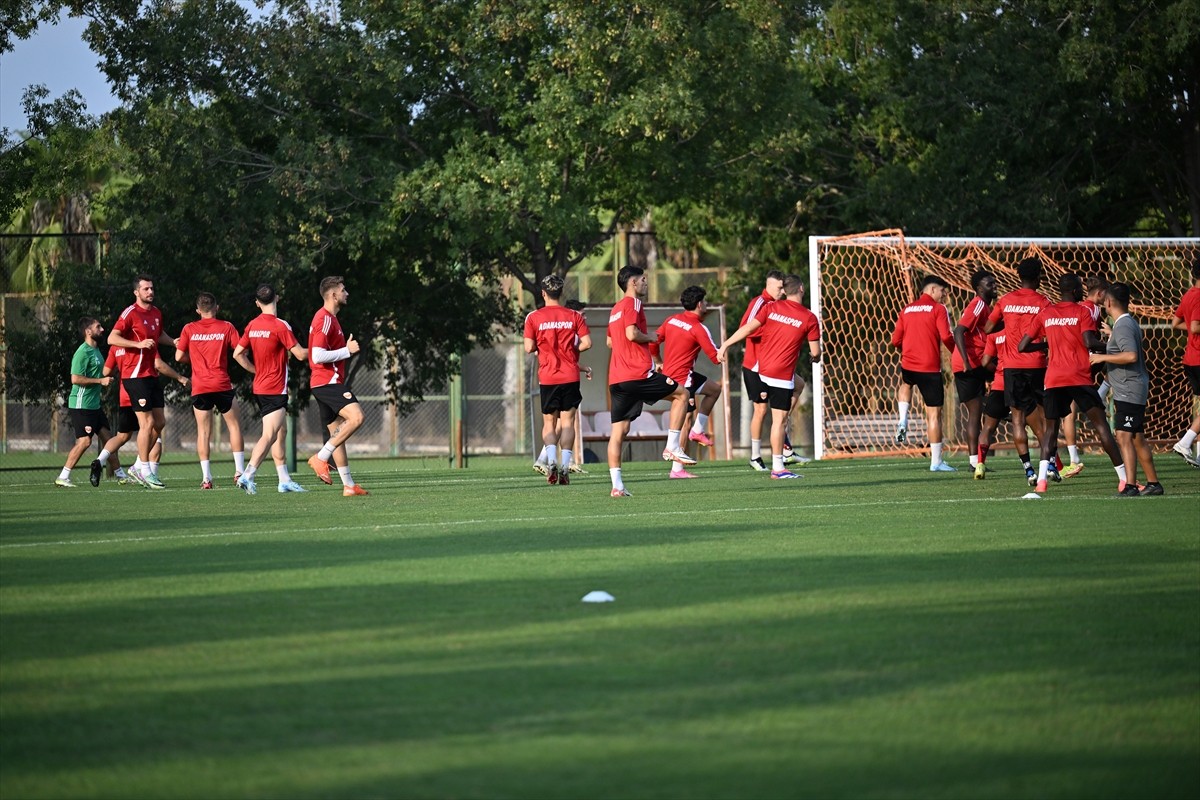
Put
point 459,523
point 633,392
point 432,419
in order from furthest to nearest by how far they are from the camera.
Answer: point 432,419
point 633,392
point 459,523

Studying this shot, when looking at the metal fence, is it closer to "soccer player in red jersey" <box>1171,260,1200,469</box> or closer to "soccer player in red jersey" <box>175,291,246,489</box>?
"soccer player in red jersey" <box>175,291,246,489</box>

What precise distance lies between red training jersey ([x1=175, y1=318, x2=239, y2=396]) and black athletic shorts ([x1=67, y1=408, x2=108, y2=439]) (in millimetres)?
3045

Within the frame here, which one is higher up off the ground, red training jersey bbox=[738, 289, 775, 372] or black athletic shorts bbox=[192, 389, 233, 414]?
red training jersey bbox=[738, 289, 775, 372]

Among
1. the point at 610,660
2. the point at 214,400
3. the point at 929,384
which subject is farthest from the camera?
the point at 929,384

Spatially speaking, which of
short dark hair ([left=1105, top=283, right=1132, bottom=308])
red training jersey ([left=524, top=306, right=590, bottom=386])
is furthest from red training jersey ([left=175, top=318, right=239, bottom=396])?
short dark hair ([left=1105, top=283, right=1132, bottom=308])

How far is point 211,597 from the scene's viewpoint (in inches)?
322

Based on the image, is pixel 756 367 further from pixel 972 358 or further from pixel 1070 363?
pixel 1070 363

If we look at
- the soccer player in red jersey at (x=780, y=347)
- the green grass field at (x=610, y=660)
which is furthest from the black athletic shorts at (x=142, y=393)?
the green grass field at (x=610, y=660)

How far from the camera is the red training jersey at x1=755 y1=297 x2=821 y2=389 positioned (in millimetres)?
18266

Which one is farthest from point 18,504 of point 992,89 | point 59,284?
point 992,89

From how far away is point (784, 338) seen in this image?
18.3 m

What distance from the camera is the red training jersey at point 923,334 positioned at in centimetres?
1848

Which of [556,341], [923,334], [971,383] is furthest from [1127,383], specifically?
[556,341]

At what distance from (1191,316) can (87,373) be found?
42.7 feet
